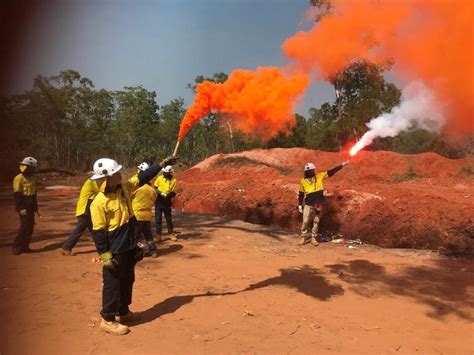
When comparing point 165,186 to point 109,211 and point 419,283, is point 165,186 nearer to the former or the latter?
point 109,211

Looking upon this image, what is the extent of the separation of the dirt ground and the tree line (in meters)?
16.7

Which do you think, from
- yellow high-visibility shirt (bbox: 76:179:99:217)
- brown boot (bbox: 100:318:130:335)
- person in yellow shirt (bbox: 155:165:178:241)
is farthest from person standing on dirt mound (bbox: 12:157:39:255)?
brown boot (bbox: 100:318:130:335)

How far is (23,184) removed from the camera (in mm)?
8656

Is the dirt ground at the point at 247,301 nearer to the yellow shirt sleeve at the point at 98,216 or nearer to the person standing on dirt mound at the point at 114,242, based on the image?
the person standing on dirt mound at the point at 114,242

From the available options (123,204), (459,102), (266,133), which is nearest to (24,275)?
(123,204)

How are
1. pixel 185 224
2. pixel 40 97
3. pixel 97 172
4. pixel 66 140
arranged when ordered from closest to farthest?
pixel 97 172, pixel 185 224, pixel 40 97, pixel 66 140

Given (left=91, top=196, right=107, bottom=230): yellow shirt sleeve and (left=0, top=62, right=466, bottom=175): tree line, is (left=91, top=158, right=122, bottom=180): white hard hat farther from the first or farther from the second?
(left=0, top=62, right=466, bottom=175): tree line

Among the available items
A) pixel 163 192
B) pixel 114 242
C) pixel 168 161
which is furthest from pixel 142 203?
pixel 114 242

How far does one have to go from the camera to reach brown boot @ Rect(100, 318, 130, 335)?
5.07m

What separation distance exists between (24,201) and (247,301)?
17.1 feet

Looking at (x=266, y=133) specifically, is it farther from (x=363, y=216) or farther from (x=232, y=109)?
(x=363, y=216)

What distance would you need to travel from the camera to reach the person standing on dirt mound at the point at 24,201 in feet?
28.1

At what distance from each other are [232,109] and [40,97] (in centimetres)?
2674

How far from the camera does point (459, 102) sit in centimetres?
1412
